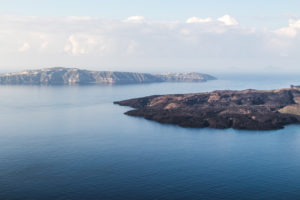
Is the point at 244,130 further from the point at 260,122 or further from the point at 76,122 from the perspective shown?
the point at 76,122

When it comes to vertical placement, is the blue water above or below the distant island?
below

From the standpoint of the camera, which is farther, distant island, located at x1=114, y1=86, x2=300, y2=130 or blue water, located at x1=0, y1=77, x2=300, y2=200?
distant island, located at x1=114, y1=86, x2=300, y2=130

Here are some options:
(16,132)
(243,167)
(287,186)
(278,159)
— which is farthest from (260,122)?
(16,132)

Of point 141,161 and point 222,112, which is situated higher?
point 222,112

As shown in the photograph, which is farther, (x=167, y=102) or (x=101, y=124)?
(x=167, y=102)

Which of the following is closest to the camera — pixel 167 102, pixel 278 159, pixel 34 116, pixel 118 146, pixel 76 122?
pixel 278 159

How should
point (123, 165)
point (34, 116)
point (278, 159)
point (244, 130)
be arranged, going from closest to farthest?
point (123, 165) → point (278, 159) → point (244, 130) → point (34, 116)
